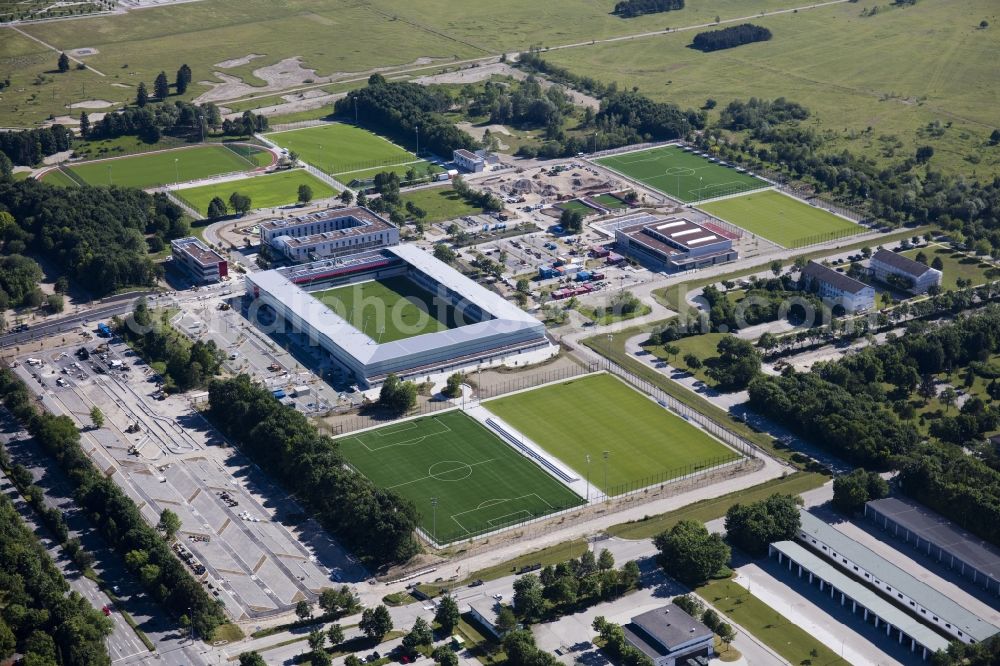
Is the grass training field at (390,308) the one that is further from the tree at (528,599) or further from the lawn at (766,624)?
the lawn at (766,624)

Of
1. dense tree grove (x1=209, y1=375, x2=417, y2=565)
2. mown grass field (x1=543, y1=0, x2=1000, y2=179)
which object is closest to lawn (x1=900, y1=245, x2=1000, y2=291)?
mown grass field (x1=543, y1=0, x2=1000, y2=179)

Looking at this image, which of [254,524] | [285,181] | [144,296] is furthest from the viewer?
[285,181]

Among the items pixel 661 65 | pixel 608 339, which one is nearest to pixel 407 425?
pixel 608 339

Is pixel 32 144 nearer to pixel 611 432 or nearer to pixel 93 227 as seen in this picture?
pixel 93 227

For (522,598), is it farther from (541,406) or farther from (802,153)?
(802,153)

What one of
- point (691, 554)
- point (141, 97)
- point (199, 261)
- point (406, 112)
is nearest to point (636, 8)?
point (406, 112)

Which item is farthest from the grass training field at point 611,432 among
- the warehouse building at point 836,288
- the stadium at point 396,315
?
the warehouse building at point 836,288
